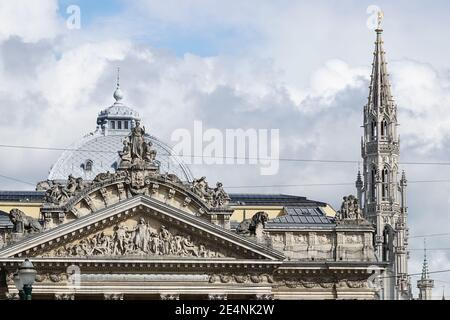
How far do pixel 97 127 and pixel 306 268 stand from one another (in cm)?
4127

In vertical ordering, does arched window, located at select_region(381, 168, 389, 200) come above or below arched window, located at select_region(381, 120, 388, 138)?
below

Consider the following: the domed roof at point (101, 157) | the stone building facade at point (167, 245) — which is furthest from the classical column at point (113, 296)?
the domed roof at point (101, 157)

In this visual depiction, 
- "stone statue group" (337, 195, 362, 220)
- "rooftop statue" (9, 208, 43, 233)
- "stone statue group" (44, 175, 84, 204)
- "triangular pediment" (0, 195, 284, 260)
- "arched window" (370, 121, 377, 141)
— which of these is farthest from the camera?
"arched window" (370, 121, 377, 141)

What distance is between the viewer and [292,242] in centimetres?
9894

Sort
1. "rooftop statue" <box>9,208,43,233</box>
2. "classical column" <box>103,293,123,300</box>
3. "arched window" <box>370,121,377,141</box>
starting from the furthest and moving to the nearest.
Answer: "arched window" <box>370,121,377,141</box>
"classical column" <box>103,293,123,300</box>
"rooftop statue" <box>9,208,43,233</box>

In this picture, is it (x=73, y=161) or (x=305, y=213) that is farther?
(x=73, y=161)

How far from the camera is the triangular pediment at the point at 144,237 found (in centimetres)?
9538

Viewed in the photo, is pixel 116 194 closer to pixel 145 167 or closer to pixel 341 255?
pixel 145 167

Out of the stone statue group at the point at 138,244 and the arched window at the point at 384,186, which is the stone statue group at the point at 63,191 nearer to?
the stone statue group at the point at 138,244

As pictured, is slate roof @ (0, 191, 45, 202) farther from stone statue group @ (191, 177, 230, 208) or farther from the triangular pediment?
stone statue group @ (191, 177, 230, 208)

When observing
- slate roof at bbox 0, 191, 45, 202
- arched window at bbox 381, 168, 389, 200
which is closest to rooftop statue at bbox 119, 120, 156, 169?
slate roof at bbox 0, 191, 45, 202

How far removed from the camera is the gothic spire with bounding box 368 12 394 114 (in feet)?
591

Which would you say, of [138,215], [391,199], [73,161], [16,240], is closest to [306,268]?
[138,215]

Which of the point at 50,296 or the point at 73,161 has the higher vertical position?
the point at 73,161
